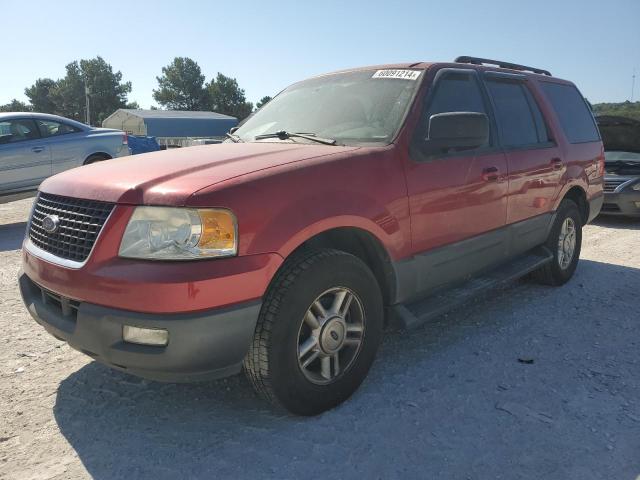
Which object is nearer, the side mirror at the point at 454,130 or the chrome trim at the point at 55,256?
the chrome trim at the point at 55,256

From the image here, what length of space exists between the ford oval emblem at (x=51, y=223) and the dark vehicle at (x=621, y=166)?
26.0 ft

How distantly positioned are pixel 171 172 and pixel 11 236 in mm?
6101

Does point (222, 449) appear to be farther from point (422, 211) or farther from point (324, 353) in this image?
point (422, 211)

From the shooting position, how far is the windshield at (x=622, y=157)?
28.9 feet

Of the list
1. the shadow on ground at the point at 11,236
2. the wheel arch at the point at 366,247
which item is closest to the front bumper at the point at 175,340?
the wheel arch at the point at 366,247

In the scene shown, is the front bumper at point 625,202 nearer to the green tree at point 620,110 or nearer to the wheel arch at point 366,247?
the green tree at point 620,110

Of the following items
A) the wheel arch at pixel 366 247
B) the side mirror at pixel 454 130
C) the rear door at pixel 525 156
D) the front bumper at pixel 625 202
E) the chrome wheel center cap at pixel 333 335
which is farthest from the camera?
the front bumper at pixel 625 202

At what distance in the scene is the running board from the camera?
119 inches

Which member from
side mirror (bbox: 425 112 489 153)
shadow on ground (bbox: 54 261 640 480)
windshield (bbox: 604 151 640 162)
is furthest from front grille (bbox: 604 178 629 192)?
side mirror (bbox: 425 112 489 153)

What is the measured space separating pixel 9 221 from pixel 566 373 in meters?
8.86

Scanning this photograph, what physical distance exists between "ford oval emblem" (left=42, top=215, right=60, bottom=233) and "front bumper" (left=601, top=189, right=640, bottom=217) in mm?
7923

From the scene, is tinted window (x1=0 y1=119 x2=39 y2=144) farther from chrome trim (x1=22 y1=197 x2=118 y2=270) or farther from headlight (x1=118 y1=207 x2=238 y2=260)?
headlight (x1=118 y1=207 x2=238 y2=260)

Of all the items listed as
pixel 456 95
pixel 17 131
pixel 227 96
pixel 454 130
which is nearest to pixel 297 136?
pixel 454 130

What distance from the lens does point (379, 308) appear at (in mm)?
2836
